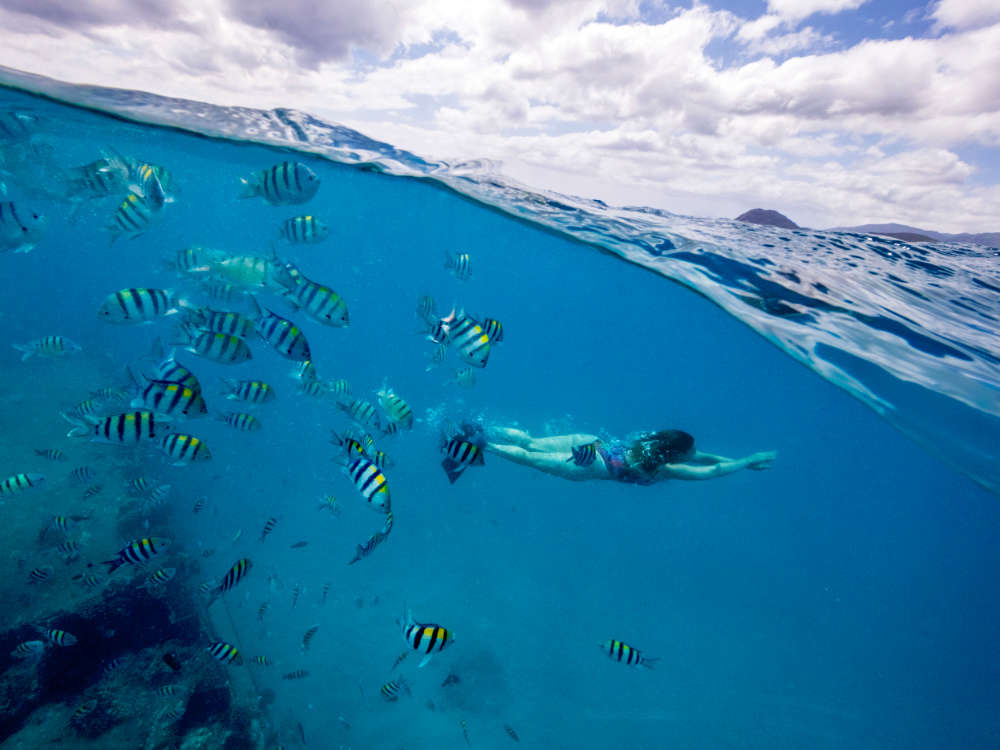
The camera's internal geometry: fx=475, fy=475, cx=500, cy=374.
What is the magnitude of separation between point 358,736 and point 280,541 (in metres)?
8.82

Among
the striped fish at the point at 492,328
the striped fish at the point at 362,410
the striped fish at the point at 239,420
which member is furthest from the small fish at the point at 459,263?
the striped fish at the point at 239,420

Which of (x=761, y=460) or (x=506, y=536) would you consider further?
(x=506, y=536)

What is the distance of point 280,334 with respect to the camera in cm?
488

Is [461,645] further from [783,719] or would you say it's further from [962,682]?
[962,682]

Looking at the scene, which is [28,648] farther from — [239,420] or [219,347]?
[219,347]

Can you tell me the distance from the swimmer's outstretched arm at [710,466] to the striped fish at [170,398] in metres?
7.39

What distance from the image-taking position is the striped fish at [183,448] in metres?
4.86

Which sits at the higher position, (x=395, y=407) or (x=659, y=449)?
(x=395, y=407)

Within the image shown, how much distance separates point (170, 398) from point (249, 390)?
1.74m

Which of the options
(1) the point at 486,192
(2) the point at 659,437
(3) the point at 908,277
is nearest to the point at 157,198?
(2) the point at 659,437

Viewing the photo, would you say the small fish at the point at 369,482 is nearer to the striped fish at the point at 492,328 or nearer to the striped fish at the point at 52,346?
the striped fish at the point at 492,328

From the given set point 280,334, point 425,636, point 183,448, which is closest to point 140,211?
point 280,334

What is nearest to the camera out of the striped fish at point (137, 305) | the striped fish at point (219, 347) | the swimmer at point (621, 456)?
the striped fish at point (137, 305)

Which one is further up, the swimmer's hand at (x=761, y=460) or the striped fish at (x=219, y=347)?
the striped fish at (x=219, y=347)
